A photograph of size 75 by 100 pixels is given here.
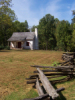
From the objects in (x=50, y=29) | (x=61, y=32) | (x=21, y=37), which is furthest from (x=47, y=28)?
(x=21, y=37)

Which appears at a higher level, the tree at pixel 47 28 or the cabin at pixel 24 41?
the tree at pixel 47 28

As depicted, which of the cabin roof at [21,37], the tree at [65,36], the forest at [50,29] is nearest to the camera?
the forest at [50,29]

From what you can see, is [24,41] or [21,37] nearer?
[24,41]

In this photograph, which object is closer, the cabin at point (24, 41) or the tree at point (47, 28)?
the cabin at point (24, 41)

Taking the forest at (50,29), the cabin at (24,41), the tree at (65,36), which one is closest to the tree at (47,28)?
the forest at (50,29)

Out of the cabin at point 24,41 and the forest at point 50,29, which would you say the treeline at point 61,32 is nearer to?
the forest at point 50,29

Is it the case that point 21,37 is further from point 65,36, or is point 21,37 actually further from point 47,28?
point 65,36

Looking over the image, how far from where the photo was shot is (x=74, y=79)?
5832 mm

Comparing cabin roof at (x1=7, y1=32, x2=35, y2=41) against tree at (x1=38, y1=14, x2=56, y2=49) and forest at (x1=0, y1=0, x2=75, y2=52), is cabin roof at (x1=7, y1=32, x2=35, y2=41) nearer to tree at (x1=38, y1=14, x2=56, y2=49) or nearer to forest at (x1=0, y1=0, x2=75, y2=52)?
forest at (x1=0, y1=0, x2=75, y2=52)

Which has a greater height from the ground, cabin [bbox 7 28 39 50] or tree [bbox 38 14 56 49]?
tree [bbox 38 14 56 49]

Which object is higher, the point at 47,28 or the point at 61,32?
the point at 47,28

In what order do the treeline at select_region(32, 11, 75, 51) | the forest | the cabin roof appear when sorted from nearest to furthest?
the forest → the treeline at select_region(32, 11, 75, 51) → the cabin roof

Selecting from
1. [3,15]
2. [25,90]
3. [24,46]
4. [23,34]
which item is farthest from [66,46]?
[25,90]

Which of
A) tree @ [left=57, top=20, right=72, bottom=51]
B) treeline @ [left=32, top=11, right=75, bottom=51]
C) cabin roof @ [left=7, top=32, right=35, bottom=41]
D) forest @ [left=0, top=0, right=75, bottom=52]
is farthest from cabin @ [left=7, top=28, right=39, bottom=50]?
tree @ [left=57, top=20, right=72, bottom=51]
